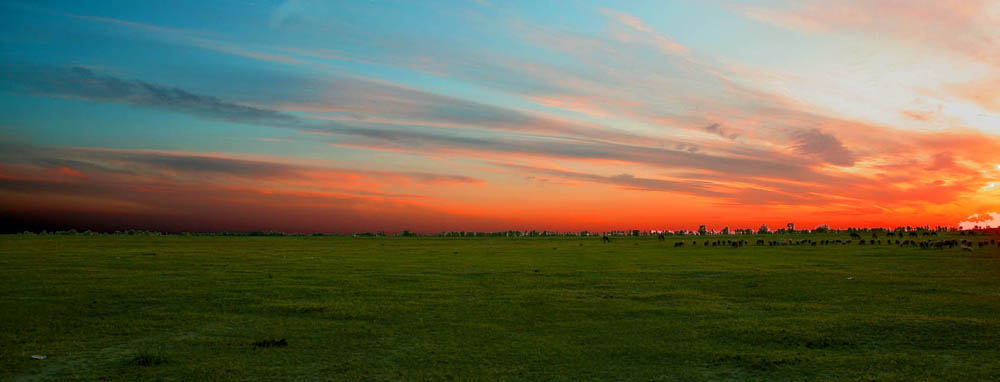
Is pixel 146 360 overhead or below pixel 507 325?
below

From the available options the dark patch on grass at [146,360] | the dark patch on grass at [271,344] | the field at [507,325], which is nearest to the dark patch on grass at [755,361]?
the field at [507,325]

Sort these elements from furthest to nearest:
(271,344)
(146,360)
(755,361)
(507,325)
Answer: (507,325) → (271,344) → (146,360) → (755,361)

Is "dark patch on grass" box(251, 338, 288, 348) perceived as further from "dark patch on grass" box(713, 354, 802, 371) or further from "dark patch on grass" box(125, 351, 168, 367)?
"dark patch on grass" box(713, 354, 802, 371)

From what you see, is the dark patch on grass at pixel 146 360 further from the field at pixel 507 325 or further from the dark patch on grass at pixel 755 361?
the dark patch on grass at pixel 755 361

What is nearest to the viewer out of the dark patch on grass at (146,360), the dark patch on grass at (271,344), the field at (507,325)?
the field at (507,325)

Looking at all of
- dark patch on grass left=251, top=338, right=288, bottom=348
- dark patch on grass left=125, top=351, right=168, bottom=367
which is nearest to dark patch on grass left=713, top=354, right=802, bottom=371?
dark patch on grass left=251, top=338, right=288, bottom=348

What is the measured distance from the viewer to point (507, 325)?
36.5 ft

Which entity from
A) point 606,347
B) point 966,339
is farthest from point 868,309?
point 606,347

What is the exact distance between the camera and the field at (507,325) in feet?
27.0

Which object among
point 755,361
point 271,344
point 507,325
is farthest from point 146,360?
point 755,361

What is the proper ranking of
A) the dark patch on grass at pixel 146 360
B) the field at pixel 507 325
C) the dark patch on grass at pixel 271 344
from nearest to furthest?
the field at pixel 507 325 < the dark patch on grass at pixel 146 360 < the dark patch on grass at pixel 271 344

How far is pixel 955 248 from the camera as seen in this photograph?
29484mm

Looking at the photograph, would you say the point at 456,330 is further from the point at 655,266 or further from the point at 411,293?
the point at 655,266

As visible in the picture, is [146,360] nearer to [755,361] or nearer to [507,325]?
[507,325]
